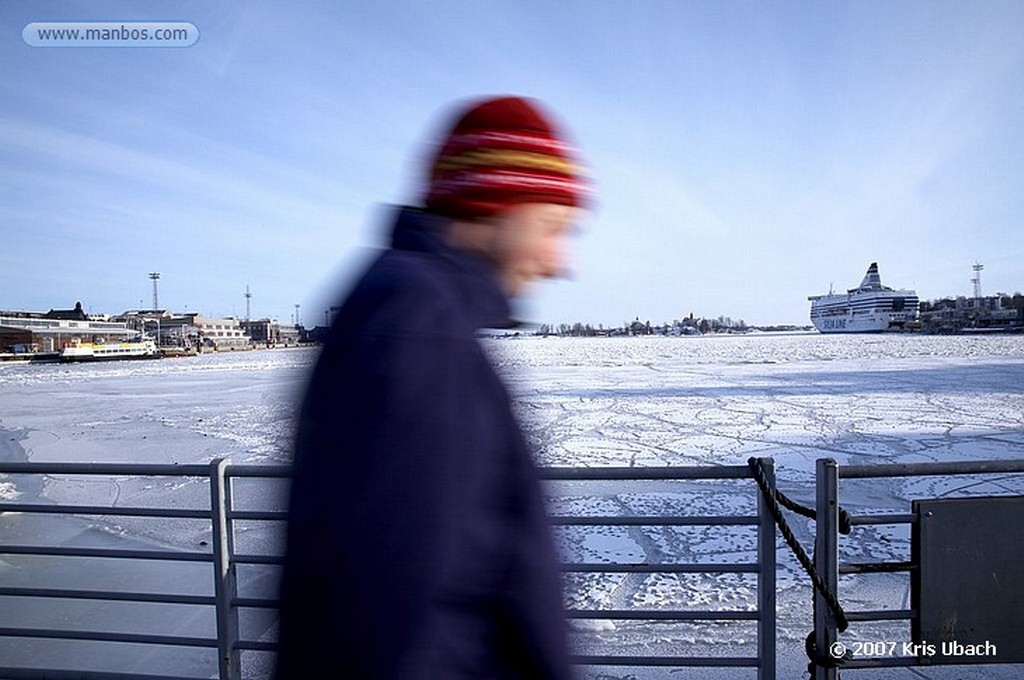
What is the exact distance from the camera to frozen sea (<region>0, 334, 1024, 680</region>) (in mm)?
3535

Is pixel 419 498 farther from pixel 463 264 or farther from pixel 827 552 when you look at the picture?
pixel 827 552

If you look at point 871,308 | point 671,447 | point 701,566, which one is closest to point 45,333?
point 671,447

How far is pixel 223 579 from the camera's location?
2.68m

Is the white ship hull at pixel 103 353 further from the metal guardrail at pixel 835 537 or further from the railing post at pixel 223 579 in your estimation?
the metal guardrail at pixel 835 537

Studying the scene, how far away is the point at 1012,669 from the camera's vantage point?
10.1 feet

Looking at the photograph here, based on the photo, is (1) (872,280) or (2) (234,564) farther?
(1) (872,280)

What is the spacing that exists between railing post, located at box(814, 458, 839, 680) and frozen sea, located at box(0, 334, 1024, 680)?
98 centimetres

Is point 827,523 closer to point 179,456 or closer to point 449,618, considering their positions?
point 449,618

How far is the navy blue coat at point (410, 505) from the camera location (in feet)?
2.34

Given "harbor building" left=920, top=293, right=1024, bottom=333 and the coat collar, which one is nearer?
the coat collar

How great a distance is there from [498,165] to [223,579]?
8.62 feet

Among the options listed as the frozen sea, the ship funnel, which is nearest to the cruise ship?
the ship funnel

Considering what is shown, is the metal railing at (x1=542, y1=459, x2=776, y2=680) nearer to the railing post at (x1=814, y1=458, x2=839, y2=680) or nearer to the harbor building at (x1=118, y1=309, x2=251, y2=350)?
the railing post at (x1=814, y1=458, x2=839, y2=680)

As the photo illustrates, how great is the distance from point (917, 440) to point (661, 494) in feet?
16.8
